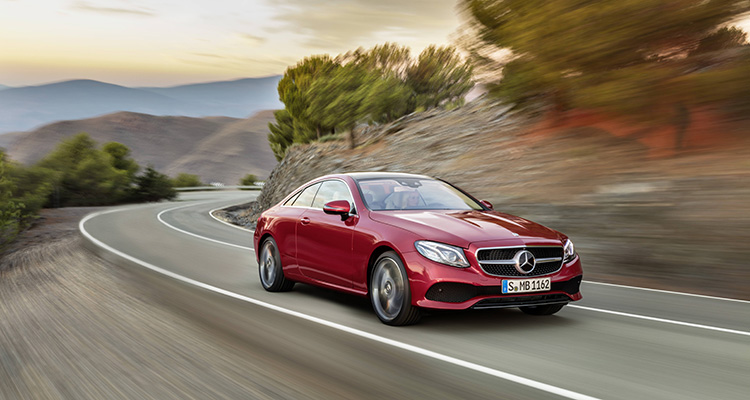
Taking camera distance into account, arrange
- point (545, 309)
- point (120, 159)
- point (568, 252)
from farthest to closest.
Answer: point (120, 159) < point (545, 309) < point (568, 252)

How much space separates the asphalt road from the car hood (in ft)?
2.89

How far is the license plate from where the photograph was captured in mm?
6242

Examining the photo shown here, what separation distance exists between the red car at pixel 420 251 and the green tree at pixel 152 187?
4729cm

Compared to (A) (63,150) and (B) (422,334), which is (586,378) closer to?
(B) (422,334)

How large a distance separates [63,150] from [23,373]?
50102mm

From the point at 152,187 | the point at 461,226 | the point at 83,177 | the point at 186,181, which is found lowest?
the point at 186,181

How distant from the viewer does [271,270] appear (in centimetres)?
920

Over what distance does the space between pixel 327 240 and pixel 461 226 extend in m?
1.78

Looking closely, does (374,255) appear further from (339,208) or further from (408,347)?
(408,347)

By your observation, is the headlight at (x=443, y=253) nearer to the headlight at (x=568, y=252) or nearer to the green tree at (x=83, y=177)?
the headlight at (x=568, y=252)

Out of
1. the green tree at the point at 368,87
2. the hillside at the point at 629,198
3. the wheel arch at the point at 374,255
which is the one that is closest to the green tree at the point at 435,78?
the green tree at the point at 368,87

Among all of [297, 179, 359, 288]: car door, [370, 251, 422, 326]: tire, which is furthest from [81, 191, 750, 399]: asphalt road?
[297, 179, 359, 288]: car door

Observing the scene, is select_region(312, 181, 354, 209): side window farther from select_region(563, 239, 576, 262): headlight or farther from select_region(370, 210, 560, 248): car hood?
select_region(563, 239, 576, 262): headlight

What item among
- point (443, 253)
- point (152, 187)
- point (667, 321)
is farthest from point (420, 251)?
point (152, 187)
